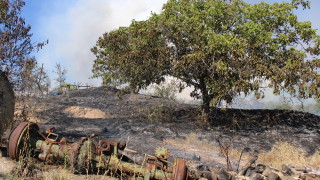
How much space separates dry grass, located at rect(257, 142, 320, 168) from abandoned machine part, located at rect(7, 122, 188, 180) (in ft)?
21.6

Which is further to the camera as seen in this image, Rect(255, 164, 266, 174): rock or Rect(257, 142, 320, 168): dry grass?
Rect(257, 142, 320, 168): dry grass

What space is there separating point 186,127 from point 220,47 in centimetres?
416

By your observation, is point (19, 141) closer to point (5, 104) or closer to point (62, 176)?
point (62, 176)

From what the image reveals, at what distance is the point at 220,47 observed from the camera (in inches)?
556

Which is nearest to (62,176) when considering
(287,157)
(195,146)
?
(195,146)

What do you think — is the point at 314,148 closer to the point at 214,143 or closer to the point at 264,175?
the point at 214,143

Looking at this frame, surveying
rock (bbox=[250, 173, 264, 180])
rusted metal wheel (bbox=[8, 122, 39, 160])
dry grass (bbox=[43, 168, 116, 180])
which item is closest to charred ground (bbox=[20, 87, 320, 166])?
rock (bbox=[250, 173, 264, 180])

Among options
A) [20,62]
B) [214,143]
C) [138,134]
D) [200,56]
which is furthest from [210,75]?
[20,62]

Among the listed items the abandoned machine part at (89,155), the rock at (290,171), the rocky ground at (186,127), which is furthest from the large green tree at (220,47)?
the abandoned machine part at (89,155)

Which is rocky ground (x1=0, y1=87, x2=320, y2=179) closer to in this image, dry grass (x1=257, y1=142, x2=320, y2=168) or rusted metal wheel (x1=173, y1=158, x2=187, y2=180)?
dry grass (x1=257, y1=142, x2=320, y2=168)

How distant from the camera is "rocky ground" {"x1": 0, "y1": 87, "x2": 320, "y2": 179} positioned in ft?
40.2

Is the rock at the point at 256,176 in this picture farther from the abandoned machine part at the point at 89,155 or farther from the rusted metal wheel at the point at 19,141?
the rusted metal wheel at the point at 19,141

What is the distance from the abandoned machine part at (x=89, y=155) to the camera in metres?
5.45

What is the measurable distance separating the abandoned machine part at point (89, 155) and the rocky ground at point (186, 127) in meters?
4.22
